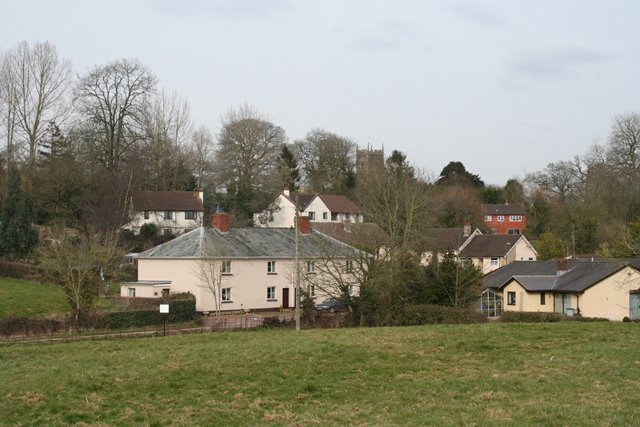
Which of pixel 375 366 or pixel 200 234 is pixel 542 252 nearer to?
pixel 200 234

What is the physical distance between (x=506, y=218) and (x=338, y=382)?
7443 centimetres

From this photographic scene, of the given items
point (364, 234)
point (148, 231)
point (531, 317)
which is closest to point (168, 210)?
point (148, 231)

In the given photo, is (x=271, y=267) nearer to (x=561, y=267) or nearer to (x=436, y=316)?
(x=436, y=316)

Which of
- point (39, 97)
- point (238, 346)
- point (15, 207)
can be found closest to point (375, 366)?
point (238, 346)

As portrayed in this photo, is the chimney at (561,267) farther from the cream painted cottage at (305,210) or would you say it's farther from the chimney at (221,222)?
the cream painted cottage at (305,210)

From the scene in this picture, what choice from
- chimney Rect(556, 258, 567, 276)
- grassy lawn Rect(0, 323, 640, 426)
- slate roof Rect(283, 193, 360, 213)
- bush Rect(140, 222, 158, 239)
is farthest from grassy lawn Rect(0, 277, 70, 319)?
slate roof Rect(283, 193, 360, 213)

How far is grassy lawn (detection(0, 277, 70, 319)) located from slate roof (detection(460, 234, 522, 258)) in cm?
3910

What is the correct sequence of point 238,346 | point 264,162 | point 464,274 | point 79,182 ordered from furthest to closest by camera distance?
1. point 264,162
2. point 79,182
3. point 464,274
4. point 238,346

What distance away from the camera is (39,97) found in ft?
181

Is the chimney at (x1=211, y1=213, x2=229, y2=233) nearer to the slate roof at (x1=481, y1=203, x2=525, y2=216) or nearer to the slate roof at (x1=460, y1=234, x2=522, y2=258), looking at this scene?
the slate roof at (x1=460, y1=234, x2=522, y2=258)

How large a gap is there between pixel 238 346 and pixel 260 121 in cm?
5466

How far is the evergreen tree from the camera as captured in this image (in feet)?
155

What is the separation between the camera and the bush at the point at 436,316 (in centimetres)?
2955

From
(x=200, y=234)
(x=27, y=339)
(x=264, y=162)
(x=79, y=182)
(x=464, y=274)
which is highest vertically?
(x=264, y=162)
